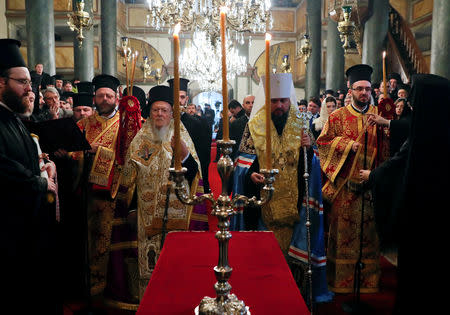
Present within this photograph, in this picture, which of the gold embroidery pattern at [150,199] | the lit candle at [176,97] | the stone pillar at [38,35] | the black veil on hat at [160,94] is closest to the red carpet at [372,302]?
the gold embroidery pattern at [150,199]

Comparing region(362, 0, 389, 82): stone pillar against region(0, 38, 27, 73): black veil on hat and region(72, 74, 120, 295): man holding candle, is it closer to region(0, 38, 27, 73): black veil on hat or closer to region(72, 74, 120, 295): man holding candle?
region(72, 74, 120, 295): man holding candle

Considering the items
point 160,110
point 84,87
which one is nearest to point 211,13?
point 84,87

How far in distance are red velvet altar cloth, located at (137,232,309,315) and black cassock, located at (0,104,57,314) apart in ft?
2.93

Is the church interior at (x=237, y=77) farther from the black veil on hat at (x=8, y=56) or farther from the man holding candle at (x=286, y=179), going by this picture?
the black veil on hat at (x=8, y=56)

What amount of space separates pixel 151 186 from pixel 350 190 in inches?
76.6

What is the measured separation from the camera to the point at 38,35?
26.4 feet

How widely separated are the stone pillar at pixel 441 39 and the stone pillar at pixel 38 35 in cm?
701

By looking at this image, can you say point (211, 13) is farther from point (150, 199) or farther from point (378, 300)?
point (378, 300)

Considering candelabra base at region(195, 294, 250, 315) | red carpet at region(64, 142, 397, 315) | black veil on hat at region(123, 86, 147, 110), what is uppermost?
black veil on hat at region(123, 86, 147, 110)

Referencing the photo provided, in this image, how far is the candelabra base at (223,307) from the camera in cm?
134

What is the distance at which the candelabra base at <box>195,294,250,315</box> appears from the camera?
1.34 metres

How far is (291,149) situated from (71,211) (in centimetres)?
A: 220

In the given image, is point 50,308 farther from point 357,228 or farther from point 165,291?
point 357,228

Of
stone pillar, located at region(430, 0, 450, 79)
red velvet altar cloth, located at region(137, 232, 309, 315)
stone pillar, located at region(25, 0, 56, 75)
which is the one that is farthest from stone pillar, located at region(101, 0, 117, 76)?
red velvet altar cloth, located at region(137, 232, 309, 315)
